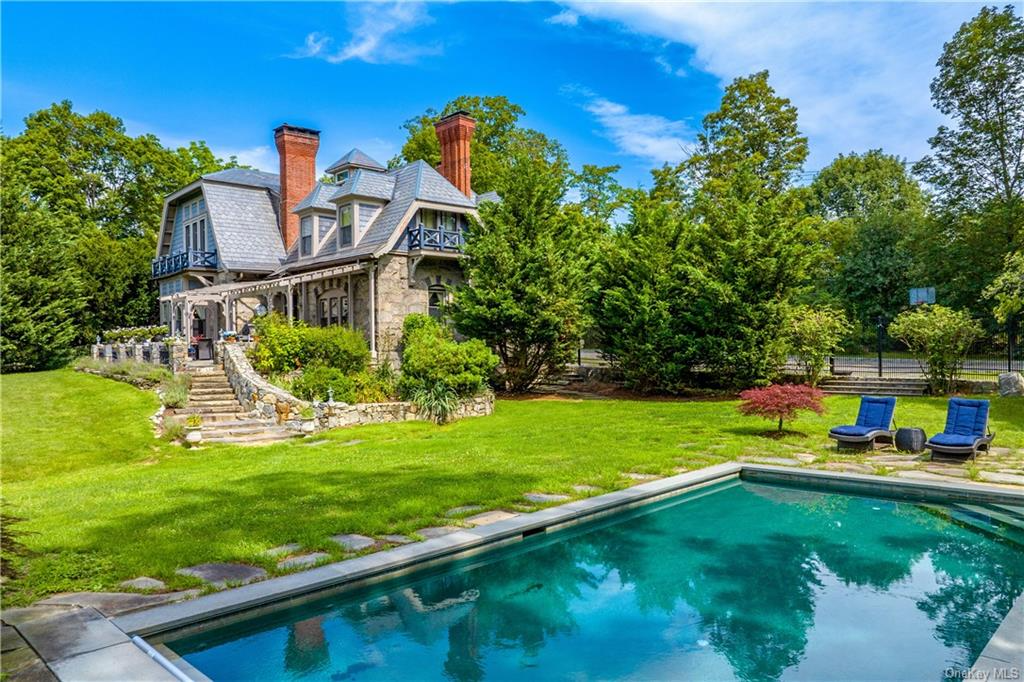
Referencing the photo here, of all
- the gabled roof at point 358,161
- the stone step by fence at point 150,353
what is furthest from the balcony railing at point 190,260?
the gabled roof at point 358,161

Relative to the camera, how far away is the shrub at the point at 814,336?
63.7ft

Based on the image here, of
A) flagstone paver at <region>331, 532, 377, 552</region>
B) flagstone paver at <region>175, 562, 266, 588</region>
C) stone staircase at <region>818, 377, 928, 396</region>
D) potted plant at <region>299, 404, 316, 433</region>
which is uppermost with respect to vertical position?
stone staircase at <region>818, 377, 928, 396</region>

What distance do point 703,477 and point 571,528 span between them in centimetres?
319

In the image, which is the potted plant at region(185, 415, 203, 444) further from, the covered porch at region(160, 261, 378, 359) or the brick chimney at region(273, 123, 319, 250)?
the brick chimney at region(273, 123, 319, 250)

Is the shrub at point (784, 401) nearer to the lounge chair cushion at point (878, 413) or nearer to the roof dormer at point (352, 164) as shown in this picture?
A: the lounge chair cushion at point (878, 413)

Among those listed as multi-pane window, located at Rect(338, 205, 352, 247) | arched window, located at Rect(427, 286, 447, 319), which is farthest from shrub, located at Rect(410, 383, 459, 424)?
multi-pane window, located at Rect(338, 205, 352, 247)

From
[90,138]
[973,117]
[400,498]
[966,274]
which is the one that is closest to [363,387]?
[400,498]

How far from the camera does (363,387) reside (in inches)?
734

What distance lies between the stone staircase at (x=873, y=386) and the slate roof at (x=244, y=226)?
22620 millimetres

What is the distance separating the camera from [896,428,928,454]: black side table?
12.0 m

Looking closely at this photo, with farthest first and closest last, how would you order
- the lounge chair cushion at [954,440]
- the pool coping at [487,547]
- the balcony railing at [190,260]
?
1. the balcony railing at [190,260]
2. the lounge chair cushion at [954,440]
3. the pool coping at [487,547]

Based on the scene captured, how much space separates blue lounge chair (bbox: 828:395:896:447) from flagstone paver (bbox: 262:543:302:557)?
1023 cm

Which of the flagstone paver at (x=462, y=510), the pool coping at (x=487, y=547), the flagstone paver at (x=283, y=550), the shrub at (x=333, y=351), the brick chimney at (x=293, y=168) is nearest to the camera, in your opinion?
the pool coping at (x=487, y=547)

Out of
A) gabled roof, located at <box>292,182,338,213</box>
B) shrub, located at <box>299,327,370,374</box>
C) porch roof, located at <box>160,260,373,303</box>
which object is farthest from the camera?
gabled roof, located at <box>292,182,338,213</box>
